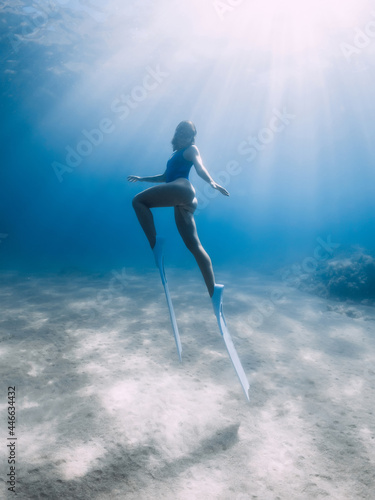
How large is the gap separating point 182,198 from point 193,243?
523 millimetres

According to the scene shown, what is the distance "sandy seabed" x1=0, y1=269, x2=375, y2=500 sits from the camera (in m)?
2.52

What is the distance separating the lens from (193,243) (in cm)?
316

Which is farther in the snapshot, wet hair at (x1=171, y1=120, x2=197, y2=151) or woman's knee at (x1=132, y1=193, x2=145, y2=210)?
wet hair at (x1=171, y1=120, x2=197, y2=151)

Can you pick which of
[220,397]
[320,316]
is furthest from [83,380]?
[320,316]

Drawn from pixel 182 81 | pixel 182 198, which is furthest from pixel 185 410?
pixel 182 81

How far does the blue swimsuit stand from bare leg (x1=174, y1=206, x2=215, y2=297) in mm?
413

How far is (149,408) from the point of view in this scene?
11.6ft

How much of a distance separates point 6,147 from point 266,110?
38080 millimetres

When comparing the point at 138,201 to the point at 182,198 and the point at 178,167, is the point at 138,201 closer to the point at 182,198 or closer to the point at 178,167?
the point at 182,198

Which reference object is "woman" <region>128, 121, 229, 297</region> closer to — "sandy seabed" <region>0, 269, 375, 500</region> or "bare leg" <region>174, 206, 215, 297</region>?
"bare leg" <region>174, 206, 215, 297</region>

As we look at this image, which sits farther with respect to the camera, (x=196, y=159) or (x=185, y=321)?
(x=185, y=321)

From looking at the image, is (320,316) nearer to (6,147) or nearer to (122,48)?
(122,48)

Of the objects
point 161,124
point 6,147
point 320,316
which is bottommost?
point 320,316

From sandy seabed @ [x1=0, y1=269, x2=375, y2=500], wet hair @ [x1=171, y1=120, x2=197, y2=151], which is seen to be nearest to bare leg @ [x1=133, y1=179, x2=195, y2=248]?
wet hair @ [x1=171, y1=120, x2=197, y2=151]
